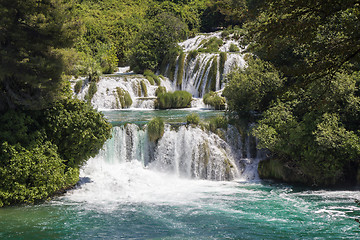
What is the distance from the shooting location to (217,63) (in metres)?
28.1

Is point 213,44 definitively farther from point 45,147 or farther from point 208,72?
point 45,147

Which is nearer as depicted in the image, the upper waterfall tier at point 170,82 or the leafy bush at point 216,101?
the leafy bush at point 216,101

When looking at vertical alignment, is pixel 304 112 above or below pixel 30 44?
below

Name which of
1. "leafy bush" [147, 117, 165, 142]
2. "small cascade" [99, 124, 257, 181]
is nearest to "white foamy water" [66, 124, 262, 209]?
"small cascade" [99, 124, 257, 181]

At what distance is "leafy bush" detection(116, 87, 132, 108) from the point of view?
81.1ft

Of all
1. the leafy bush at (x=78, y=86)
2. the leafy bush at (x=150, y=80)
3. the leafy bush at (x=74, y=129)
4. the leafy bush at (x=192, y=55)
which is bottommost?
the leafy bush at (x=74, y=129)

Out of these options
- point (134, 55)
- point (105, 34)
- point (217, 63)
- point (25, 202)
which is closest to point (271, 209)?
point (25, 202)

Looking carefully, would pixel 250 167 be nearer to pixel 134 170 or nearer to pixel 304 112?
pixel 304 112

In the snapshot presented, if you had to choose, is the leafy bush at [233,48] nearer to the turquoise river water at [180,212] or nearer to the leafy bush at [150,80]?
the leafy bush at [150,80]

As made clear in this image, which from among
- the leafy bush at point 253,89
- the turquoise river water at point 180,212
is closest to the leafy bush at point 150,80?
the leafy bush at point 253,89

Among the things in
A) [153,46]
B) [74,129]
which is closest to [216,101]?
[74,129]

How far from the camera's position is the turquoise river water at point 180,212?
28.1 feet

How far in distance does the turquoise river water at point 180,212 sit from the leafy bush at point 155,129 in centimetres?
207

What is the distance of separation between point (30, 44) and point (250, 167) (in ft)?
32.5
